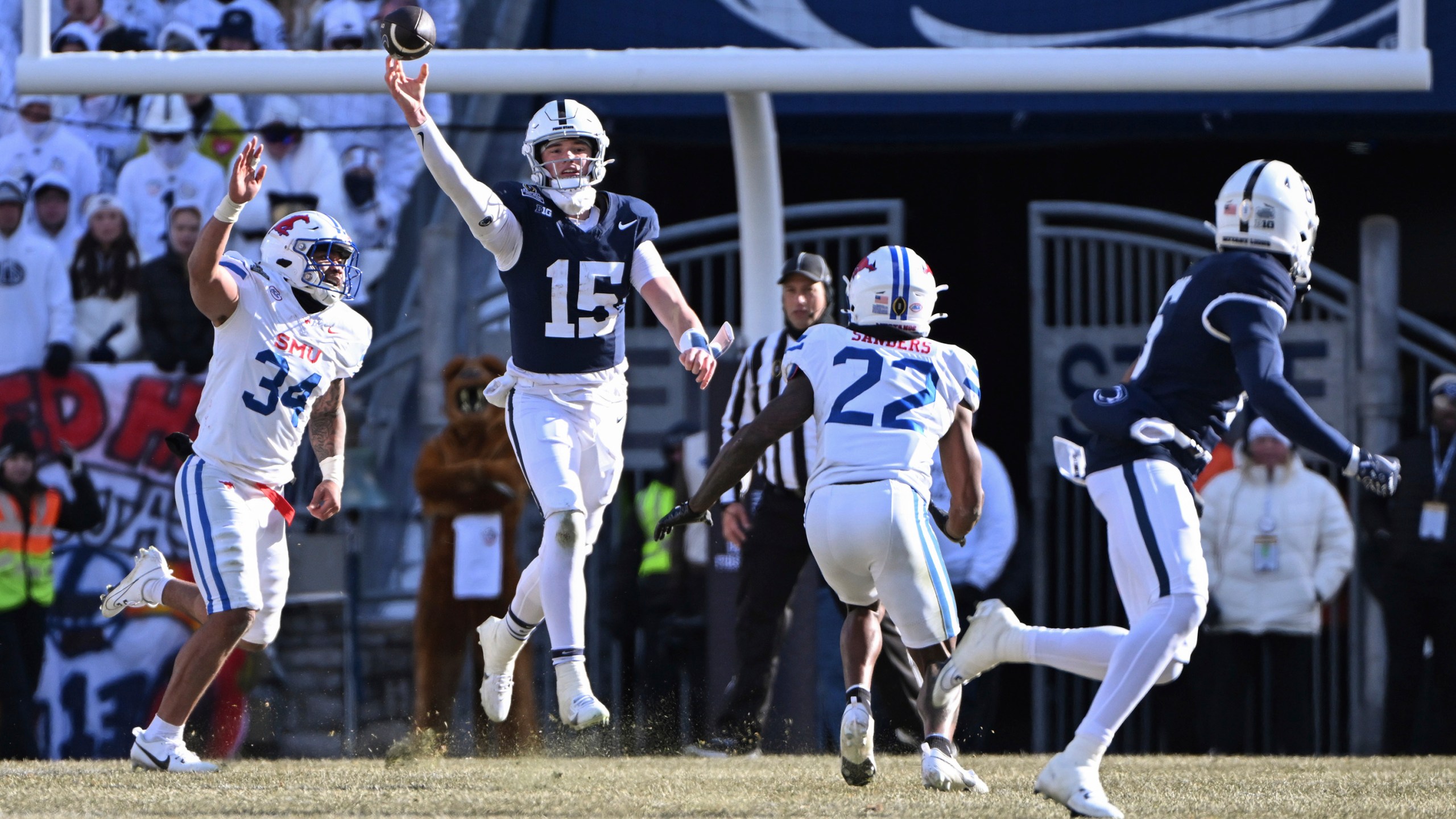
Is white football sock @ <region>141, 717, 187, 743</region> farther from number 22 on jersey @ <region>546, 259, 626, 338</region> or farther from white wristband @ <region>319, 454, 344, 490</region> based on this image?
number 22 on jersey @ <region>546, 259, 626, 338</region>

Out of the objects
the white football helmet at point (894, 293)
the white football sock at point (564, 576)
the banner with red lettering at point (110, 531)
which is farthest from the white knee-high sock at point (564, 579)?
the banner with red lettering at point (110, 531)

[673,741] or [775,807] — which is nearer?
[775,807]

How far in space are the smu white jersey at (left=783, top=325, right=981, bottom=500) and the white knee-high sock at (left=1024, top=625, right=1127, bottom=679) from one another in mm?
762

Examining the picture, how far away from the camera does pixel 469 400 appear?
9469 mm

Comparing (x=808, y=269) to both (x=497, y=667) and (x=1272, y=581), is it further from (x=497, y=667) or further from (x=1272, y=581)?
(x=1272, y=581)

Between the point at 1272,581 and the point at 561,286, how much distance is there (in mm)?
4443

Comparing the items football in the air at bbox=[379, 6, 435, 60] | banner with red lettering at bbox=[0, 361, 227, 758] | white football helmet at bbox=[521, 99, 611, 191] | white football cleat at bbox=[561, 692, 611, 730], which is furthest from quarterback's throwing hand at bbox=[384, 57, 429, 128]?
banner with red lettering at bbox=[0, 361, 227, 758]

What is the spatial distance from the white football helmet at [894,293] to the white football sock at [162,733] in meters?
2.73

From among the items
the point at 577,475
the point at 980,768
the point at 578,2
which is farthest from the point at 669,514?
the point at 578,2

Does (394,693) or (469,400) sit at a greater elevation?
(469,400)

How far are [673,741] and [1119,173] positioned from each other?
506 centimetres

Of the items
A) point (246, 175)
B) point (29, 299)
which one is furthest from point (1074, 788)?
point (29, 299)

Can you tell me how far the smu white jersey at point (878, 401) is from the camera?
20.2ft

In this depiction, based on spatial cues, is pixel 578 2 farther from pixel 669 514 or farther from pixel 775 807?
pixel 775 807
